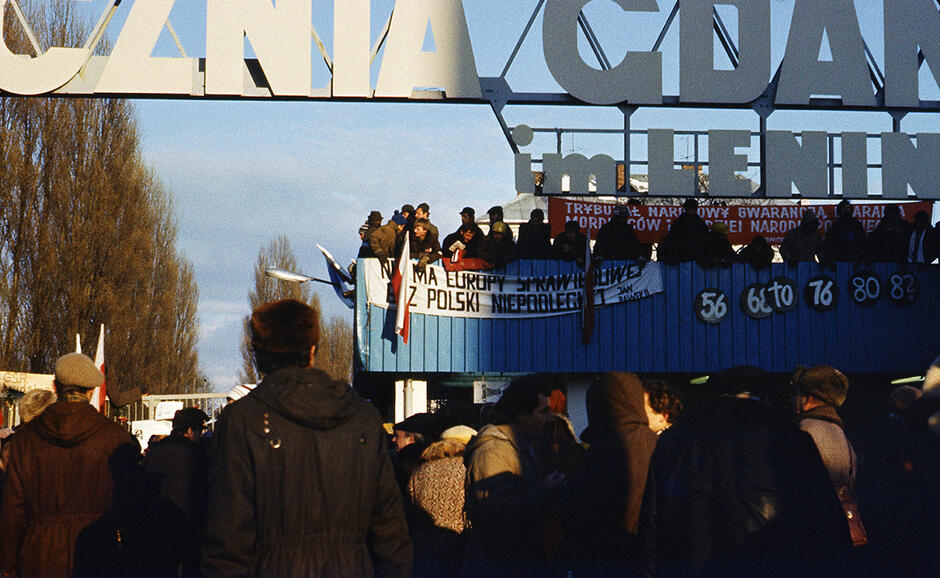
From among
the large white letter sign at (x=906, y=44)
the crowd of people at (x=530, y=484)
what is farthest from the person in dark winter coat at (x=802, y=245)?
the crowd of people at (x=530, y=484)

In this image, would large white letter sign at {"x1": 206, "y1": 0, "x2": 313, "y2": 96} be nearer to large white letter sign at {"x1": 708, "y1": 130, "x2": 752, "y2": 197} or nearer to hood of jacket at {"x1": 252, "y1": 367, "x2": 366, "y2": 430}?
large white letter sign at {"x1": 708, "y1": 130, "x2": 752, "y2": 197}

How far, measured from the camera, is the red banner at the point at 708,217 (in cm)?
Result: 2017

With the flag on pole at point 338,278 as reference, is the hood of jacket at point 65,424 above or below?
below

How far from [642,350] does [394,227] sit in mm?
4069

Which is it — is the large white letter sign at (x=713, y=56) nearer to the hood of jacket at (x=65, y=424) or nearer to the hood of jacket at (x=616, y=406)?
the hood of jacket at (x=616, y=406)

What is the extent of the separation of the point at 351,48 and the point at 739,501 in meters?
14.0

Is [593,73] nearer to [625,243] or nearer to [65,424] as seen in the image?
[625,243]

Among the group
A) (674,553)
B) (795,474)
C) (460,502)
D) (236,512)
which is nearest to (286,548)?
(236,512)

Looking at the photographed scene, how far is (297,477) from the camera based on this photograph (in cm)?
400

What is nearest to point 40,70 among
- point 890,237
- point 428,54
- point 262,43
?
point 262,43

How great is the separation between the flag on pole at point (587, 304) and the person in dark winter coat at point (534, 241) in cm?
57

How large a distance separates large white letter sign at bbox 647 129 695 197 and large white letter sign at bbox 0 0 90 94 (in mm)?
8457

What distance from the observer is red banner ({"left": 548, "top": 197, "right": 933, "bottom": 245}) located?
66.2ft

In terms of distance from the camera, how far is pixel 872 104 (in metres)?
Answer: 18.5
